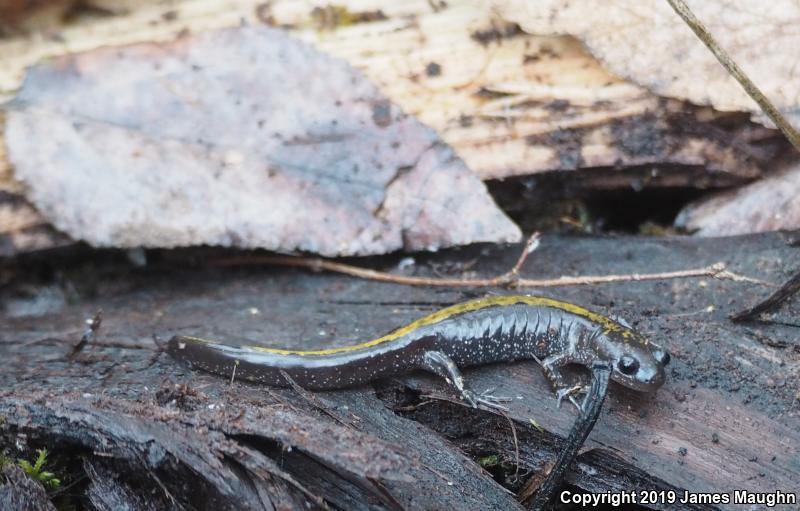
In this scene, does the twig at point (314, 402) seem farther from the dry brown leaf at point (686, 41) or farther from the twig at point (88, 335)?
the dry brown leaf at point (686, 41)

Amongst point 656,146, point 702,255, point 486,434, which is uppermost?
point 656,146

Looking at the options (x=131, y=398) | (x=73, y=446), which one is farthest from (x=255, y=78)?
(x=73, y=446)

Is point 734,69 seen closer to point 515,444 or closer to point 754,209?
point 754,209

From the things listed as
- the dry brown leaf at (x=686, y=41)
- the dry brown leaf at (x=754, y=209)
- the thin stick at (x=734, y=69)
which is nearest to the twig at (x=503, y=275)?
the dry brown leaf at (x=754, y=209)

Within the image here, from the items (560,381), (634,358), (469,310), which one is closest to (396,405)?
(469,310)

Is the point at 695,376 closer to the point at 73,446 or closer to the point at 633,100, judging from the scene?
the point at 633,100

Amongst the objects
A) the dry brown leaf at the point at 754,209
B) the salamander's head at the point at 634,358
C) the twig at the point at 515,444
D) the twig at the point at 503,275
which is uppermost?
the dry brown leaf at the point at 754,209
